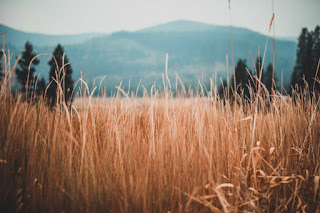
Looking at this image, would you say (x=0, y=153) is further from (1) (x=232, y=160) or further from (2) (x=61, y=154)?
(1) (x=232, y=160)

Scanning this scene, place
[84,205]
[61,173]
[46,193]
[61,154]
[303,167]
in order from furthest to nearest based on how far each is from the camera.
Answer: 1. [303,167]
2. [61,154]
3. [61,173]
4. [46,193]
5. [84,205]


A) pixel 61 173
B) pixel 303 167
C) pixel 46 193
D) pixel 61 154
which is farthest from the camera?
pixel 303 167

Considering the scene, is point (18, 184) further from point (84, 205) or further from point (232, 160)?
point (232, 160)

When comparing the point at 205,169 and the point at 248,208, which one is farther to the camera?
the point at 205,169

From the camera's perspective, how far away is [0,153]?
137cm

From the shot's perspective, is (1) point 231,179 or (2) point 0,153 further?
(1) point 231,179

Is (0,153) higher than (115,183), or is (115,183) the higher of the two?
(0,153)

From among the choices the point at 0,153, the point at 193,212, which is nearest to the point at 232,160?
the point at 193,212

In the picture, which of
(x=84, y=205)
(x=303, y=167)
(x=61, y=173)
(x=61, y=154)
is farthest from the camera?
(x=303, y=167)

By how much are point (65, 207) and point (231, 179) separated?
1176mm

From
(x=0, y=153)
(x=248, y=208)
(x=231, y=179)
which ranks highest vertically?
(x=0, y=153)

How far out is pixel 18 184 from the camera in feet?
4.34

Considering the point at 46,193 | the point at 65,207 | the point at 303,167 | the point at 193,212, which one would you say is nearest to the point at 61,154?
the point at 46,193

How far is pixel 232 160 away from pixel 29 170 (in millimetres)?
1473
